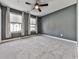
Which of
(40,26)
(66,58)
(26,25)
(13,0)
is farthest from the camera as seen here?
(40,26)

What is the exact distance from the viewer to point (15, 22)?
19.8 ft

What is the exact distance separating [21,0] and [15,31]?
2.84 metres

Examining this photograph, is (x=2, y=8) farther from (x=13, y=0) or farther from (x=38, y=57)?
(x=38, y=57)

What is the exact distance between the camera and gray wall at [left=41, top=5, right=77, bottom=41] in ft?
15.9

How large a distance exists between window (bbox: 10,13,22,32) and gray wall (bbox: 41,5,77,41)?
303 centimetres

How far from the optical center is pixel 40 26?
921 cm

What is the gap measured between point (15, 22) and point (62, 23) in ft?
12.7

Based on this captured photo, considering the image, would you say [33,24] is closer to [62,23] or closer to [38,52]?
[62,23]

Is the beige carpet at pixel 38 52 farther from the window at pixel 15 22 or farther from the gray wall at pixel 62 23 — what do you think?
the window at pixel 15 22

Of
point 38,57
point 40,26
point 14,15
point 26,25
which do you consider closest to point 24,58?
point 38,57

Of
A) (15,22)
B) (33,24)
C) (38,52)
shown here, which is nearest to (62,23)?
(33,24)

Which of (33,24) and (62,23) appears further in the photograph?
(33,24)

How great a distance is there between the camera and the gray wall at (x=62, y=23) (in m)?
4.85

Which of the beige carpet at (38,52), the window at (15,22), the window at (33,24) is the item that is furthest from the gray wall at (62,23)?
the window at (15,22)
